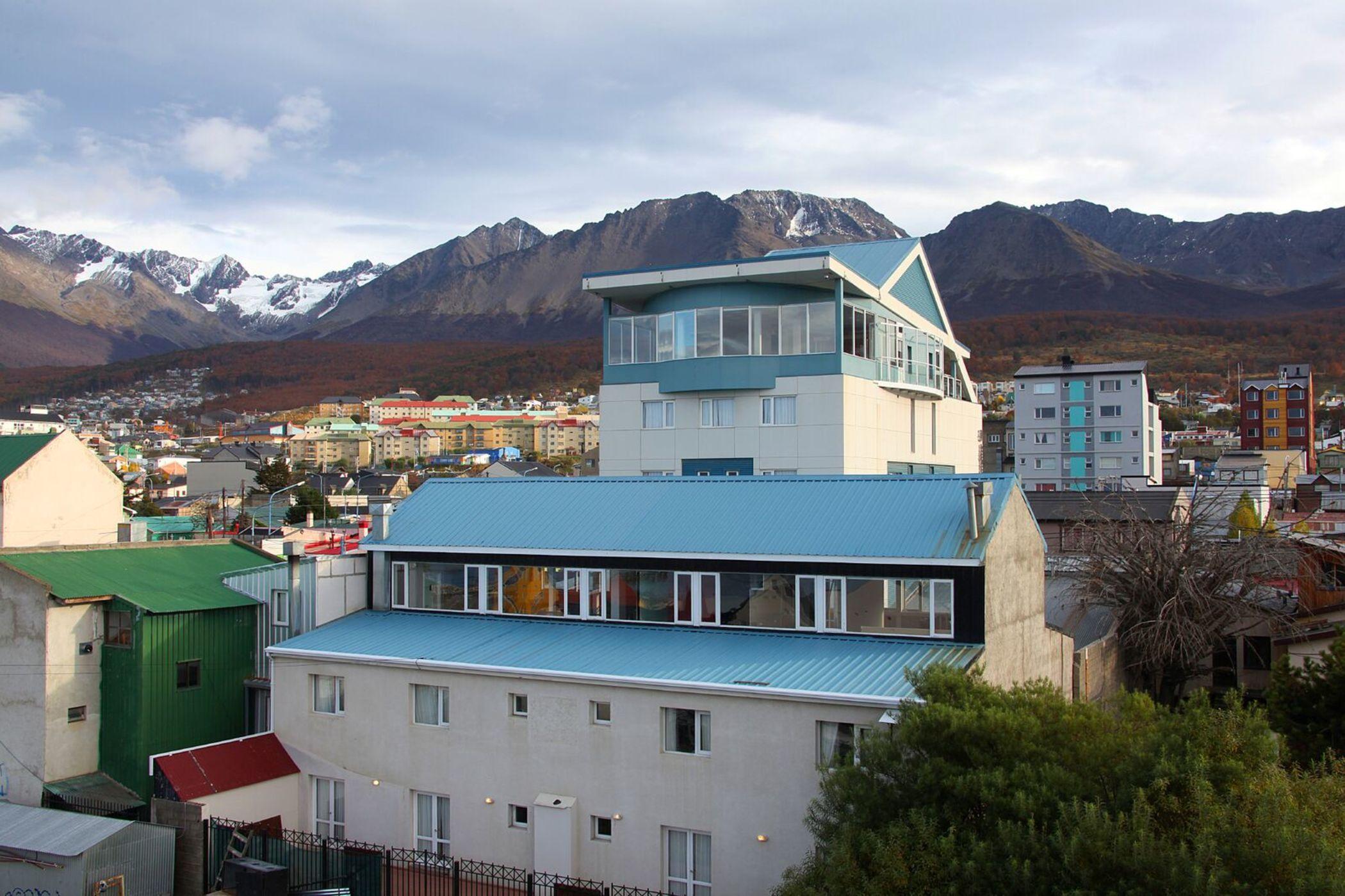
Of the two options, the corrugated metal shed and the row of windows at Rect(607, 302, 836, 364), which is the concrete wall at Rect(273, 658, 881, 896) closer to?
the corrugated metal shed

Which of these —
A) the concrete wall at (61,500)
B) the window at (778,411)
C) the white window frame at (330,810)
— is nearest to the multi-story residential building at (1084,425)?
the window at (778,411)

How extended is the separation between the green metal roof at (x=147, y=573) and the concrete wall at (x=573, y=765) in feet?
12.4

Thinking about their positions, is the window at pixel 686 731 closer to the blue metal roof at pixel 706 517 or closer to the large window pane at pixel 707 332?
the blue metal roof at pixel 706 517

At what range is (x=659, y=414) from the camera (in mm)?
40312

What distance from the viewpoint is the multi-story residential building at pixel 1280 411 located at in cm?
12444

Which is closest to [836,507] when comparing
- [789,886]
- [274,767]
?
[789,886]

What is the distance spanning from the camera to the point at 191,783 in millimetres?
21516

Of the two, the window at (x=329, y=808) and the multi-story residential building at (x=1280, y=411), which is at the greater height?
the multi-story residential building at (x=1280, y=411)

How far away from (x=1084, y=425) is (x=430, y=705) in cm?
8528

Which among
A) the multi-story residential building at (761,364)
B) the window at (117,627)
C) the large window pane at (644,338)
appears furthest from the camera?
the large window pane at (644,338)

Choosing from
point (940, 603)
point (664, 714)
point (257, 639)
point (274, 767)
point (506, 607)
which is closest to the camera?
point (664, 714)

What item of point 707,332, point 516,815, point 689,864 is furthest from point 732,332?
point 689,864

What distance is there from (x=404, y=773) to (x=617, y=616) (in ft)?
17.9

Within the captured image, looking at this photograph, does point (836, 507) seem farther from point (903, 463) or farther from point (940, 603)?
point (903, 463)
